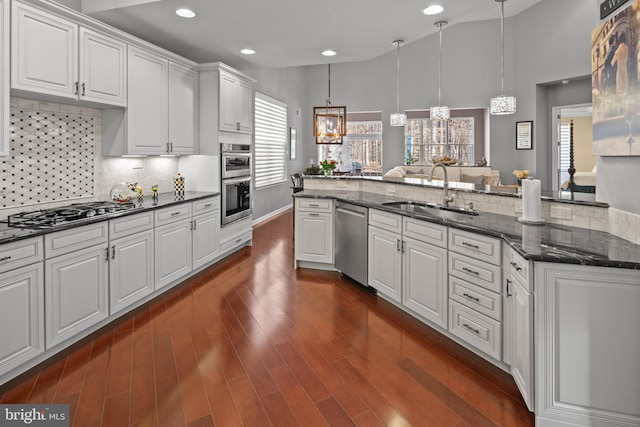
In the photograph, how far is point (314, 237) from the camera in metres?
4.62

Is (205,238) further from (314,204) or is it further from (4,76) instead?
(4,76)

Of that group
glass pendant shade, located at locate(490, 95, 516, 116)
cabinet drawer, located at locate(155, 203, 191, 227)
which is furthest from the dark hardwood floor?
glass pendant shade, located at locate(490, 95, 516, 116)

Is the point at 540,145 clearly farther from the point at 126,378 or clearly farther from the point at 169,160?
the point at 126,378

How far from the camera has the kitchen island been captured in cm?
173

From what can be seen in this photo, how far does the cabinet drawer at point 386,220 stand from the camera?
129 inches

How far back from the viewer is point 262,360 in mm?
2572

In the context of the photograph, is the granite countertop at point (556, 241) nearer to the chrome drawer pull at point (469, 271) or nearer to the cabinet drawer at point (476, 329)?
the chrome drawer pull at point (469, 271)

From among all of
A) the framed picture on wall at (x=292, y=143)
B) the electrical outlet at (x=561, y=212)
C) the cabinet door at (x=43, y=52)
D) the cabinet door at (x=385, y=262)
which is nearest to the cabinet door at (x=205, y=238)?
the cabinet door at (x=43, y=52)

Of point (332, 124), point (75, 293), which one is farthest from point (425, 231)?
point (332, 124)

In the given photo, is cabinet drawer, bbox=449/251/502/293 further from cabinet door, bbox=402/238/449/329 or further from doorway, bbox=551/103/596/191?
doorway, bbox=551/103/596/191

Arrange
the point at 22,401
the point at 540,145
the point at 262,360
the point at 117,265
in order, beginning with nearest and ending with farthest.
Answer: the point at 22,401 → the point at 262,360 → the point at 117,265 → the point at 540,145

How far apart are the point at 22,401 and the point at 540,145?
866 cm

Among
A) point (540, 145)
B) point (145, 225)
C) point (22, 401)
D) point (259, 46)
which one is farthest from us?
point (540, 145)

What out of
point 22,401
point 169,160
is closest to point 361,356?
point 22,401
